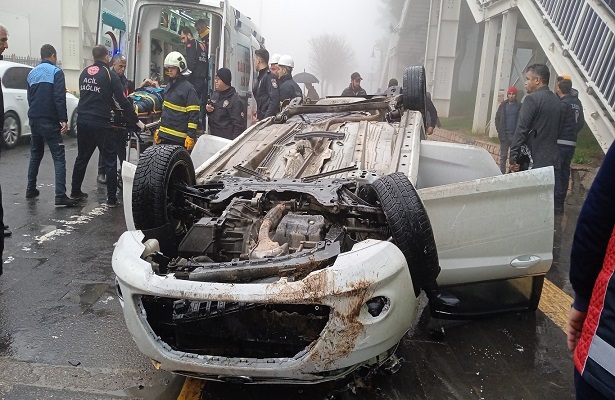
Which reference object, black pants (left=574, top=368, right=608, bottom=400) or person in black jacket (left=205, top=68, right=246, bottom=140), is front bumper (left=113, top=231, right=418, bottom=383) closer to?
black pants (left=574, top=368, right=608, bottom=400)

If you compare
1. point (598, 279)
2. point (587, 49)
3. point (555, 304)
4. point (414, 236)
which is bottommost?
point (555, 304)

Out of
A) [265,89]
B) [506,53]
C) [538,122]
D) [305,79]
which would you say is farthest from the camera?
[305,79]

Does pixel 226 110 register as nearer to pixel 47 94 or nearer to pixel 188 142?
pixel 188 142

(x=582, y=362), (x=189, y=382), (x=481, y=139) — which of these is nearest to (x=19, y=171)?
(x=189, y=382)

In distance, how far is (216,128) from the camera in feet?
22.7

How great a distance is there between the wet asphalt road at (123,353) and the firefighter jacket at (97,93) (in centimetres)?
210

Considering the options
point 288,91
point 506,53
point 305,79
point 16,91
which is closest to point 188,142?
point 288,91

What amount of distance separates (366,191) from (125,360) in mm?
1784

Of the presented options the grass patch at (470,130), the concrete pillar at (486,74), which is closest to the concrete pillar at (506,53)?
the grass patch at (470,130)

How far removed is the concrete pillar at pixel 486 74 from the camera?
13492 millimetres

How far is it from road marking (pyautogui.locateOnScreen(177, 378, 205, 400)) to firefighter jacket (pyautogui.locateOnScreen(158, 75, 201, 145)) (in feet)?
12.5

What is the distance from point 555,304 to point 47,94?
19.0ft

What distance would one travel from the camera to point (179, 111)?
6.18 metres

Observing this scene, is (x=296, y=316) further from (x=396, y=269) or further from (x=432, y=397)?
(x=432, y=397)
